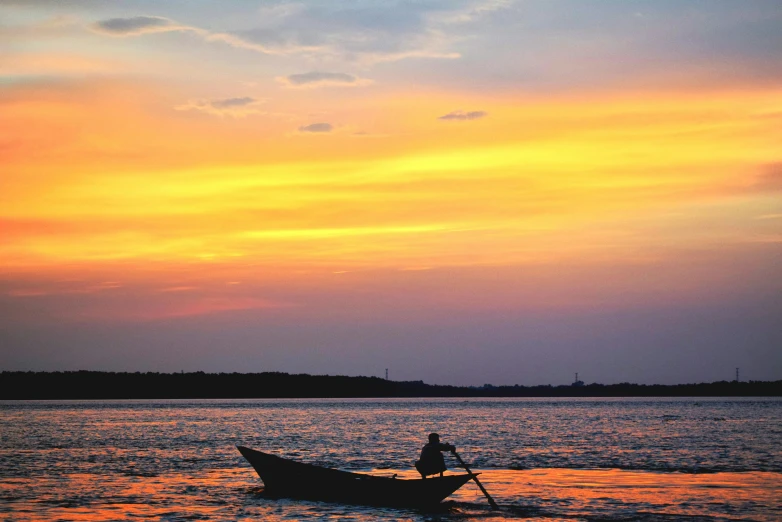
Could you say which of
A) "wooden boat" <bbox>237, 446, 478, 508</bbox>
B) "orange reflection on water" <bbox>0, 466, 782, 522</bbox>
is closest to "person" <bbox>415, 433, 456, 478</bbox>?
"wooden boat" <bbox>237, 446, 478, 508</bbox>

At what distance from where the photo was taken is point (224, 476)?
40188 millimetres

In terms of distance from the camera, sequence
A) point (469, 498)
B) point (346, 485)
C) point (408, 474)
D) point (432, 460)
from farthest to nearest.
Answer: point (408, 474)
point (469, 498)
point (346, 485)
point (432, 460)

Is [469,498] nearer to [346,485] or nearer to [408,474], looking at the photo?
[346,485]

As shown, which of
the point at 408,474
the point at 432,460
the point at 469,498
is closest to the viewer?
the point at 432,460

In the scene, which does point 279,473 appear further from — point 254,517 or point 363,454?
point 363,454

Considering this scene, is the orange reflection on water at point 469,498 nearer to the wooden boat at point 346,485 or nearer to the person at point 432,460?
the wooden boat at point 346,485

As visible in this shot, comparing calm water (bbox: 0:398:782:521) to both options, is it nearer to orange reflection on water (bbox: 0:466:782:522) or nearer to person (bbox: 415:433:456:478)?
orange reflection on water (bbox: 0:466:782:522)

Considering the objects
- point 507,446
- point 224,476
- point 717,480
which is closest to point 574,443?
point 507,446

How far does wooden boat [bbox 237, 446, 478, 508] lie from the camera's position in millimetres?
29188

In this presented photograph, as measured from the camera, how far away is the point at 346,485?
102 ft

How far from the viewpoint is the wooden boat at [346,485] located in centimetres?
2919

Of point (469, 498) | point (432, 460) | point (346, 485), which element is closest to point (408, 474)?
point (469, 498)

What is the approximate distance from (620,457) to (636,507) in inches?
769

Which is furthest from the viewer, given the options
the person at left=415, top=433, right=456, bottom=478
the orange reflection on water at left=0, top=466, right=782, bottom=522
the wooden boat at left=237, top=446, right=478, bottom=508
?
the wooden boat at left=237, top=446, right=478, bottom=508
